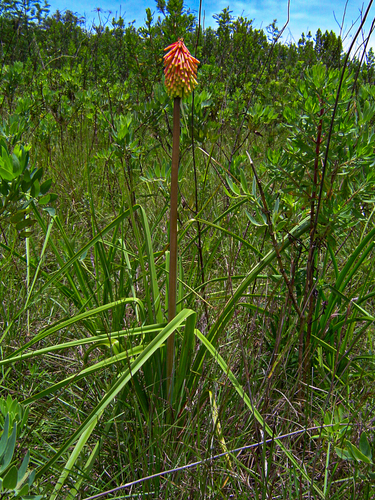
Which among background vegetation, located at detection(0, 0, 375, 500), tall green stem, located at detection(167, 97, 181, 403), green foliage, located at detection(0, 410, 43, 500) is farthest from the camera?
background vegetation, located at detection(0, 0, 375, 500)

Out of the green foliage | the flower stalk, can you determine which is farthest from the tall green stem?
the green foliage

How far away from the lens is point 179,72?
38.9 inches

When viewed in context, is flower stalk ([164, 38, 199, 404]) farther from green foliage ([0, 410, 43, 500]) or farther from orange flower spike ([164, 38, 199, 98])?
green foliage ([0, 410, 43, 500])

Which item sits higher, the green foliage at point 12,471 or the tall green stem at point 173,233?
the tall green stem at point 173,233

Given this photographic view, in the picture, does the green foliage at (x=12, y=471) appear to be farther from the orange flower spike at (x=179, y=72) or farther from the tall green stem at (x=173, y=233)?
the orange flower spike at (x=179, y=72)

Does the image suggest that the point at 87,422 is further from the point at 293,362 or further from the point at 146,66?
the point at 146,66

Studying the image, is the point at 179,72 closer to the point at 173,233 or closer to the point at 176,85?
the point at 176,85

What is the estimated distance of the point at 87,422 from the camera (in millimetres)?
1011

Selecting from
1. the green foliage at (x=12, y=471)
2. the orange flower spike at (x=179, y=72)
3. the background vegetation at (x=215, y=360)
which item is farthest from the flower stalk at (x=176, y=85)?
the green foliage at (x=12, y=471)

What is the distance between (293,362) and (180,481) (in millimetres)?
697

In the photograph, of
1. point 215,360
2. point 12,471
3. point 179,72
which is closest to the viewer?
point 12,471

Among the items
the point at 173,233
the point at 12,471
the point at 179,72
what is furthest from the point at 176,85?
the point at 12,471

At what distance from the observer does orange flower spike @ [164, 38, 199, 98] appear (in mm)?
985

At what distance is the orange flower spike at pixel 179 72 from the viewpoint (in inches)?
38.8
